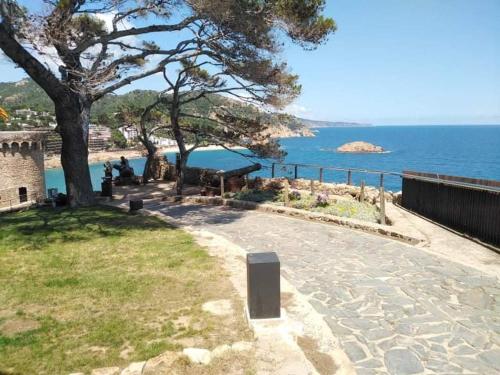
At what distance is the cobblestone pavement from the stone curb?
375mm

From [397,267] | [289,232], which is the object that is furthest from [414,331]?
[289,232]

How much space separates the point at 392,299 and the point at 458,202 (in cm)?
552

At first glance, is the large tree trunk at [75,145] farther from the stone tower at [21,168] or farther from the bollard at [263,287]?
the stone tower at [21,168]

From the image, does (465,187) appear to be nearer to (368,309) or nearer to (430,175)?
(430,175)

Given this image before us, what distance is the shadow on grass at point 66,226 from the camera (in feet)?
31.6

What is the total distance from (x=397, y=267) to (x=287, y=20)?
907 centimetres

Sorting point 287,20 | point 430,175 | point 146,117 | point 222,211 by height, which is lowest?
point 222,211

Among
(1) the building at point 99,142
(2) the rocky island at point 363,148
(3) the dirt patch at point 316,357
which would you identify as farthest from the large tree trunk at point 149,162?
(2) the rocky island at point 363,148

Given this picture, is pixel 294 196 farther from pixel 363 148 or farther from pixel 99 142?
pixel 99 142

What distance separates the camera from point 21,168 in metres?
32.1

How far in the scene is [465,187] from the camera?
10125 mm

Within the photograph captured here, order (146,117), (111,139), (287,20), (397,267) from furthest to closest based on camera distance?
(111,139) < (146,117) < (287,20) < (397,267)

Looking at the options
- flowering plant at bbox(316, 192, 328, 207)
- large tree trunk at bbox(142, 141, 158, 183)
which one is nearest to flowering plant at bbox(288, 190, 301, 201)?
flowering plant at bbox(316, 192, 328, 207)

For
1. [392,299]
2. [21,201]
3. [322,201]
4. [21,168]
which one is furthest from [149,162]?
[392,299]
